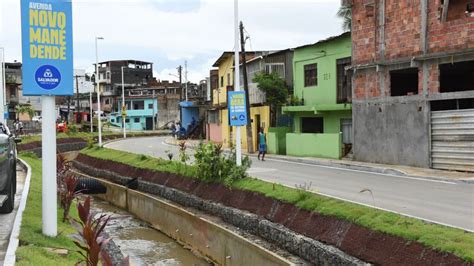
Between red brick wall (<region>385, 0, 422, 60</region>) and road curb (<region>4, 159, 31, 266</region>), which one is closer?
road curb (<region>4, 159, 31, 266</region>)

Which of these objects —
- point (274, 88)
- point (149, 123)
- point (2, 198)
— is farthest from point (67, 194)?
point (149, 123)

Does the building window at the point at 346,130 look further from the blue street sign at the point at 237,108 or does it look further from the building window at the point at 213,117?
the building window at the point at 213,117

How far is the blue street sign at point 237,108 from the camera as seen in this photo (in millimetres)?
19812

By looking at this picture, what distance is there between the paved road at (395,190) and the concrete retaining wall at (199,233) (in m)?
3.59

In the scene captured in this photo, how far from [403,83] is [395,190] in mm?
12104

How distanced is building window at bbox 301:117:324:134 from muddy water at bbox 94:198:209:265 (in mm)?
16130

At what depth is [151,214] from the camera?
1894 centimetres

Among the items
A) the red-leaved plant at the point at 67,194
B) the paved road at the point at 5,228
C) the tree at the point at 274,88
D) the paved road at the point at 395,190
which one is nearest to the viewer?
the paved road at the point at 5,228

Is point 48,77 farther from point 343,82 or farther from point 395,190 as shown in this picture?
point 343,82

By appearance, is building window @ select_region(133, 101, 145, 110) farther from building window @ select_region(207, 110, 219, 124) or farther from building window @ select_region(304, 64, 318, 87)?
building window @ select_region(304, 64, 318, 87)

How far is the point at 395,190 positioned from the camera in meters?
16.0

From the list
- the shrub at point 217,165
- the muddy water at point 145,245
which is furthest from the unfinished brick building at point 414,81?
the muddy water at point 145,245

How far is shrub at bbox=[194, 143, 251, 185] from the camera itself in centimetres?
1777

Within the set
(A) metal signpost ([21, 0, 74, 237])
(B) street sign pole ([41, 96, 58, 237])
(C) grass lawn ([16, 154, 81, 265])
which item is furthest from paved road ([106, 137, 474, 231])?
(A) metal signpost ([21, 0, 74, 237])
